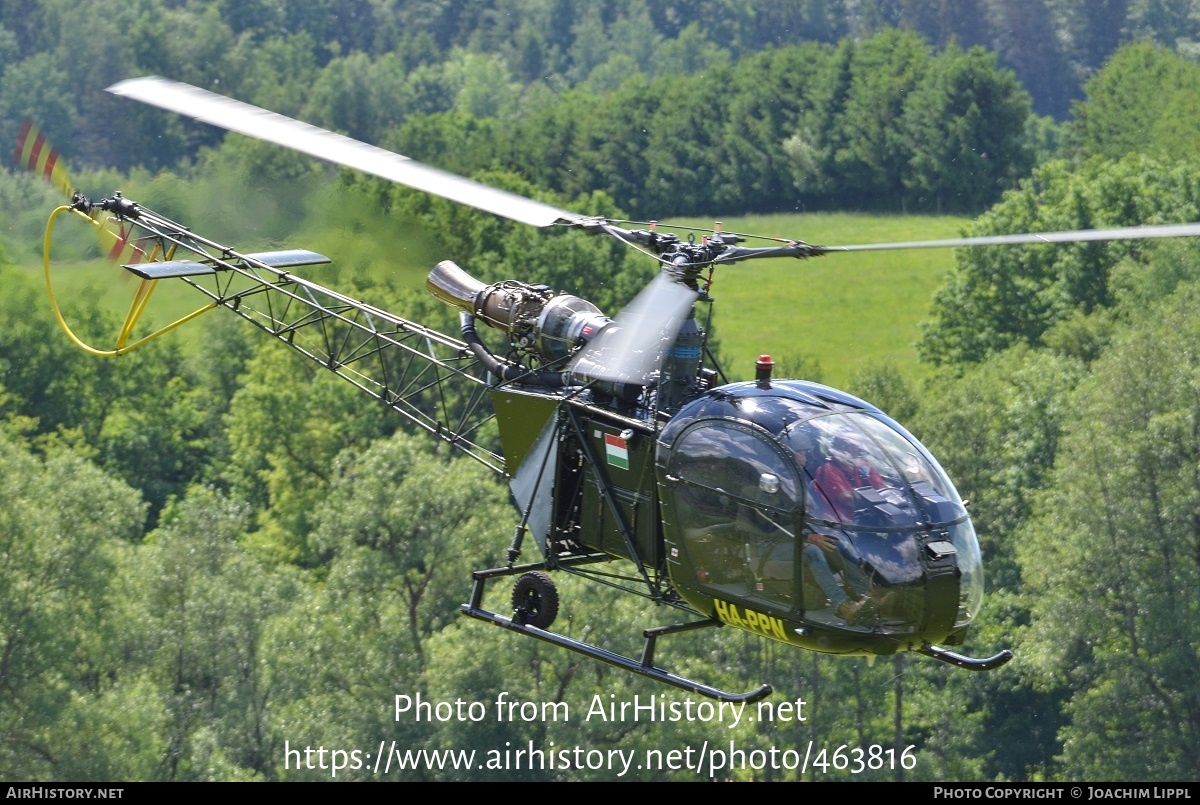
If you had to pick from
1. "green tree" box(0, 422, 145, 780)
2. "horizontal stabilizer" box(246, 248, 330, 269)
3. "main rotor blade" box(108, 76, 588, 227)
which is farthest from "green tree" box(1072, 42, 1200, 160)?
"main rotor blade" box(108, 76, 588, 227)

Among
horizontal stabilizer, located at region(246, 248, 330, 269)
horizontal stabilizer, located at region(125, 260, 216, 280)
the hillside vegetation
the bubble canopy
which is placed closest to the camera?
the bubble canopy

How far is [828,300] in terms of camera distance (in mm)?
65875

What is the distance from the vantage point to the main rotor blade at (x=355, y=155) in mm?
19109

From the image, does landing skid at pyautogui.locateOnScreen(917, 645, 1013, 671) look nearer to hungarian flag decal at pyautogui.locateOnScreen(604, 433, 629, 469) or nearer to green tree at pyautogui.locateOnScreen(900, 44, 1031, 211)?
hungarian flag decal at pyautogui.locateOnScreen(604, 433, 629, 469)

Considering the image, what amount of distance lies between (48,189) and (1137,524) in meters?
29.9

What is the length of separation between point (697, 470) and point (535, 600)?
3.31 meters

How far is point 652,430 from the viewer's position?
1778 centimetres

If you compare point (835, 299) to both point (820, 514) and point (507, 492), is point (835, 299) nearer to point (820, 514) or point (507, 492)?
point (507, 492)

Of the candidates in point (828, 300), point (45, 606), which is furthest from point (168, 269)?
point (828, 300)

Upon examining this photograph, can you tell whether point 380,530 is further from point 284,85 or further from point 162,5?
point 162,5

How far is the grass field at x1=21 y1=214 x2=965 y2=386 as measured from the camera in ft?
195

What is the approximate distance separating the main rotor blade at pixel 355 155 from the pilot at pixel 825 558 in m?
3.91

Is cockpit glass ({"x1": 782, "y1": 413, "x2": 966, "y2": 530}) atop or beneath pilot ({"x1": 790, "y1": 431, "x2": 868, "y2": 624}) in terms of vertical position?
atop

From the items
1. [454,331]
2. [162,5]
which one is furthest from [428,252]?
[162,5]
